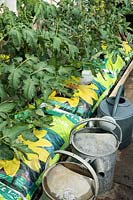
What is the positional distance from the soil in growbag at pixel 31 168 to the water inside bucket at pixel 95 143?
0.50ft

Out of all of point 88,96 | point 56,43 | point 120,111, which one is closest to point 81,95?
point 88,96

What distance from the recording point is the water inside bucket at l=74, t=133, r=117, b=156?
6.46 feet

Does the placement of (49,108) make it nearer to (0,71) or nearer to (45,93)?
(45,93)

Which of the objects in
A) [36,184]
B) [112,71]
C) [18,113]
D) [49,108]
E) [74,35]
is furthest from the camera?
[112,71]

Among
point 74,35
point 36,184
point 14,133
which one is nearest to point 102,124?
point 36,184

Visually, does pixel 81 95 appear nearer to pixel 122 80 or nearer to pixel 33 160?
pixel 122 80

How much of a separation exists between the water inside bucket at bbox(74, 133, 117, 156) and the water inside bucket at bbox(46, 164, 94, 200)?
0.72 feet

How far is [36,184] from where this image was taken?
1.86 meters

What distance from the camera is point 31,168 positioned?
187 centimetres


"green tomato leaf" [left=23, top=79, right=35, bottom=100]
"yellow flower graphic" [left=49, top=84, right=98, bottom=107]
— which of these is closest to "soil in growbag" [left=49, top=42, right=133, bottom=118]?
"yellow flower graphic" [left=49, top=84, right=98, bottom=107]

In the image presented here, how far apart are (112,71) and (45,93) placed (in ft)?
4.36

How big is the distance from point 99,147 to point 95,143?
0.04 meters

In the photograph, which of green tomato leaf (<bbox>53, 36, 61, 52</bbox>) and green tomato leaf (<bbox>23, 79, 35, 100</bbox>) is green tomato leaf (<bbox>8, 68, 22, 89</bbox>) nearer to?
green tomato leaf (<bbox>23, 79, 35, 100</bbox>)

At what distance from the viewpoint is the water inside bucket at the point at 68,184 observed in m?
1.66
